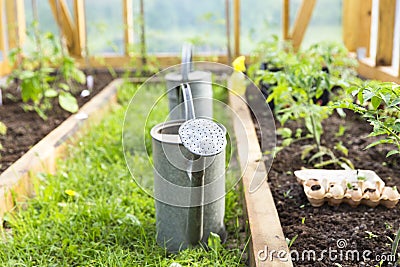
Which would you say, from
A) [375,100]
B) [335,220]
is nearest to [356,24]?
[335,220]

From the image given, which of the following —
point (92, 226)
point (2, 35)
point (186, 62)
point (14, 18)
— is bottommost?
point (92, 226)

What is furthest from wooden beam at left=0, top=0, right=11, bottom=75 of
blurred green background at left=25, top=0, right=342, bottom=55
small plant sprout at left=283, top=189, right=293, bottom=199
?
small plant sprout at left=283, top=189, right=293, bottom=199

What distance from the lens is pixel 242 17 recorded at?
5.91m

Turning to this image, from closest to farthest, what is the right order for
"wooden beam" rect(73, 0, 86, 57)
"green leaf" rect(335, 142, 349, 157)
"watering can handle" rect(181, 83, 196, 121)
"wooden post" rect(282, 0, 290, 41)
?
"watering can handle" rect(181, 83, 196, 121), "green leaf" rect(335, 142, 349, 157), "wooden post" rect(282, 0, 290, 41), "wooden beam" rect(73, 0, 86, 57)

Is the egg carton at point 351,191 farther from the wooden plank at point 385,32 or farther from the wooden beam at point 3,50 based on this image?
the wooden beam at point 3,50

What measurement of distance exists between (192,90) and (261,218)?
2.88ft

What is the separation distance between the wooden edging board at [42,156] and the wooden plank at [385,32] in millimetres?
2123

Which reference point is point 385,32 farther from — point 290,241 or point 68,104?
point 290,241

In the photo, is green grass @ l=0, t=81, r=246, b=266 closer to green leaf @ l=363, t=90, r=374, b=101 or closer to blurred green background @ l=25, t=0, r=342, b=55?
green leaf @ l=363, t=90, r=374, b=101

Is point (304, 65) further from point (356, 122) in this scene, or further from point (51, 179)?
point (51, 179)

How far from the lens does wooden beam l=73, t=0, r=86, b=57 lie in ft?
19.2

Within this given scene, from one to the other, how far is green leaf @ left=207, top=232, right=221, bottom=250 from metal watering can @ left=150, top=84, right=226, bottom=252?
0.09ft

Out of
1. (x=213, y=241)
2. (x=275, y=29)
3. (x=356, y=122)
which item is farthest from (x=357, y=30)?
(x=213, y=241)

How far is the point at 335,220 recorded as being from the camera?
2.28 metres
